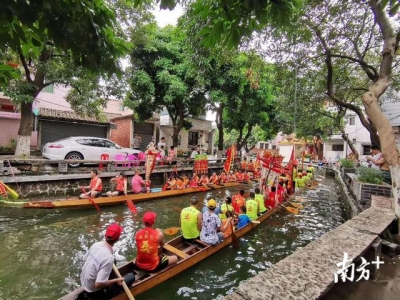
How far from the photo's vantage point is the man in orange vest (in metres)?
5.04

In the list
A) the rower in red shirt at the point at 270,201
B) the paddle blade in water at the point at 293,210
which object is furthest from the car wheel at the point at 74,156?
the paddle blade in water at the point at 293,210

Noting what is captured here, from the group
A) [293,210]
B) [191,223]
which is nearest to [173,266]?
[191,223]

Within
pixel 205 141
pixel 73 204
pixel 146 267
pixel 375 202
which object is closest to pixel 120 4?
pixel 73 204

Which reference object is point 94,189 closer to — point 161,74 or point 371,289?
point 161,74

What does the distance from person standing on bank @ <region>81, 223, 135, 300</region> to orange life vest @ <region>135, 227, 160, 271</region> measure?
98 cm

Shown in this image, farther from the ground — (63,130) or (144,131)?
(144,131)

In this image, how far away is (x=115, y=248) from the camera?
7297 millimetres

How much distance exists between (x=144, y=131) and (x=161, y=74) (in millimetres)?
10488

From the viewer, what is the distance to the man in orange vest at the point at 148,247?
5039mm

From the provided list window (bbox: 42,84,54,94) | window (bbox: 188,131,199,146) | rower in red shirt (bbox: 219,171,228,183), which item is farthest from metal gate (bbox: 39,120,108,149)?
rower in red shirt (bbox: 219,171,228,183)

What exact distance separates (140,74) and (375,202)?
14.1 metres

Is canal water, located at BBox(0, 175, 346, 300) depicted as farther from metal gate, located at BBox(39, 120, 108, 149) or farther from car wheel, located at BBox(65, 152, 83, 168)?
metal gate, located at BBox(39, 120, 108, 149)

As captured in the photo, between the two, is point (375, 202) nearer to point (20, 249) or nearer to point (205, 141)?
point (20, 249)

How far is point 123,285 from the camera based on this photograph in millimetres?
4176
